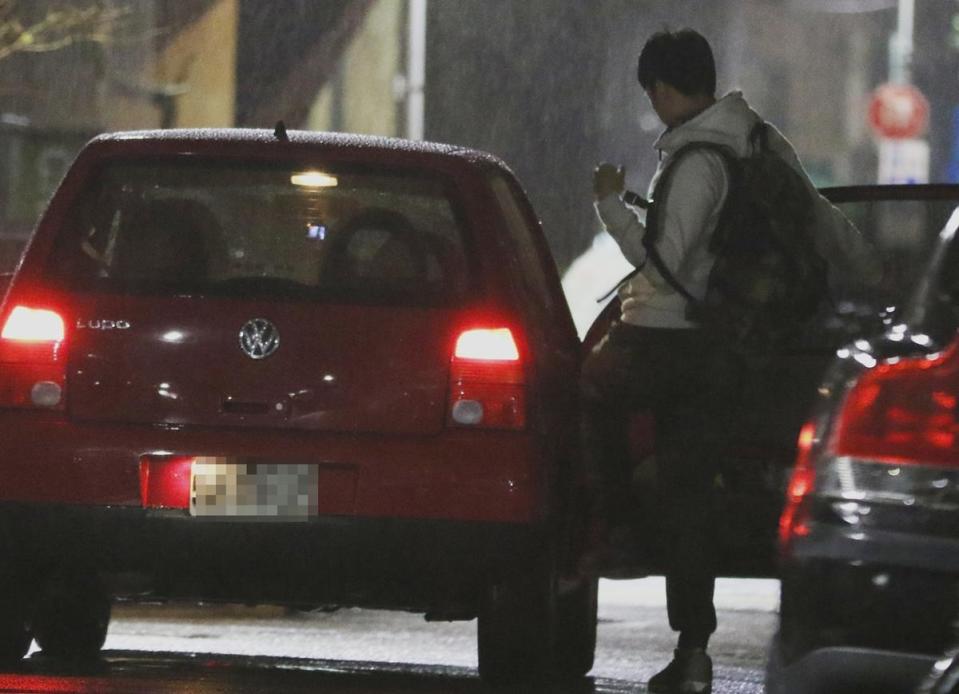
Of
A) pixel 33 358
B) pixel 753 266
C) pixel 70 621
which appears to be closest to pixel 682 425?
pixel 753 266

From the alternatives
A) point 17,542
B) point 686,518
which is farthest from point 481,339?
point 17,542

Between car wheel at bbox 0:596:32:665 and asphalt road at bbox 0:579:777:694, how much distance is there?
0.20 ft

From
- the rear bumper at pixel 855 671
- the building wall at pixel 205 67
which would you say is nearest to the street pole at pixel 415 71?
the building wall at pixel 205 67

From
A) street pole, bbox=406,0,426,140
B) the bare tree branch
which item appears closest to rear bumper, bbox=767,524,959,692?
the bare tree branch

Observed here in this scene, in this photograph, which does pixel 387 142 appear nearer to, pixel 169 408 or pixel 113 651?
pixel 169 408

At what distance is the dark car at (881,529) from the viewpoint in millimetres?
4395

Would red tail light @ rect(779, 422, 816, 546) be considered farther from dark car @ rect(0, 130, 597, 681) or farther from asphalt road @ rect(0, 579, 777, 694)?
asphalt road @ rect(0, 579, 777, 694)

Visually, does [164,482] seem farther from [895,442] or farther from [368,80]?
[368,80]

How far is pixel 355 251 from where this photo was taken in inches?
277

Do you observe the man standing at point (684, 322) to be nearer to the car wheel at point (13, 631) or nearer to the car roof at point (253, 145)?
the car roof at point (253, 145)

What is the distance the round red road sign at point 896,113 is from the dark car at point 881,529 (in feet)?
Result: 76.6

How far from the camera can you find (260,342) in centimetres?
686

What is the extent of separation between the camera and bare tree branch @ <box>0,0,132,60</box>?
20547 mm

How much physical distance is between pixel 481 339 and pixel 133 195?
107 cm
